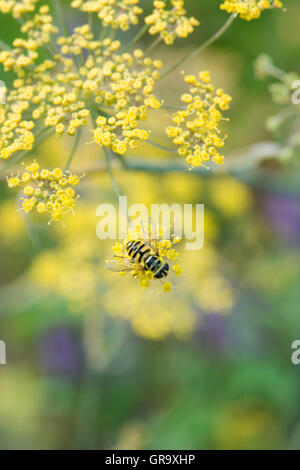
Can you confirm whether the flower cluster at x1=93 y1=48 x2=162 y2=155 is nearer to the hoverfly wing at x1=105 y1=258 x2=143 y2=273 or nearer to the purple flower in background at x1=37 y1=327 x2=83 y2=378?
the hoverfly wing at x1=105 y1=258 x2=143 y2=273

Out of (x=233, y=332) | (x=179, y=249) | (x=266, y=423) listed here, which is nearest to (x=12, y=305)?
(x=179, y=249)

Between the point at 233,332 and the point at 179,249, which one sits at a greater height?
the point at 179,249

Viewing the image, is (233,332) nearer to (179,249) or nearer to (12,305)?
(179,249)

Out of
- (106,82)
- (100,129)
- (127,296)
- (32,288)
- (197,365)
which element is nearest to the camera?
(100,129)

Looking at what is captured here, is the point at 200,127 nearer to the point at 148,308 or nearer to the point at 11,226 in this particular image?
the point at 148,308

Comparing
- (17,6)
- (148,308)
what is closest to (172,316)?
(148,308)

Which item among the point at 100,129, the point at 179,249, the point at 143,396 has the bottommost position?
the point at 143,396

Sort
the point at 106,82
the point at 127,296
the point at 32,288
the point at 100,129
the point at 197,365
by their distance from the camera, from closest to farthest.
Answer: the point at 100,129, the point at 106,82, the point at 127,296, the point at 32,288, the point at 197,365
